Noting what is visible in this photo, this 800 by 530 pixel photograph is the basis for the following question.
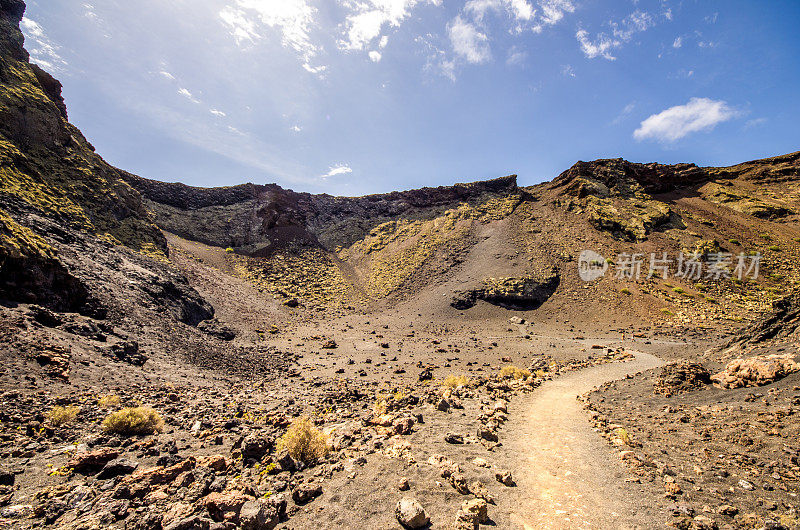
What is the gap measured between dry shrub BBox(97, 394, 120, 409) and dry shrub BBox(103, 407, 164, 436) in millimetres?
1374

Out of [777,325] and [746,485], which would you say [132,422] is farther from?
[777,325]

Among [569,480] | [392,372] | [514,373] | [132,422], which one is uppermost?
[569,480]

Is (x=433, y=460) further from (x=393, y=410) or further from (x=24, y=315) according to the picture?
(x=24, y=315)

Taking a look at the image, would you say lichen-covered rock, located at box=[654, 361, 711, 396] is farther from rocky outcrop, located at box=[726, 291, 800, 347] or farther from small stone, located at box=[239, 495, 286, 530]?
small stone, located at box=[239, 495, 286, 530]

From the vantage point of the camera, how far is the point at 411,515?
142 inches

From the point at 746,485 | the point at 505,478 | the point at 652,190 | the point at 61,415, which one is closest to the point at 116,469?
the point at 61,415

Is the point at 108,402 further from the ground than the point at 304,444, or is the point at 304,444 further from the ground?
the point at 304,444

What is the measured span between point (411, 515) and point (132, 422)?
6.37 metres

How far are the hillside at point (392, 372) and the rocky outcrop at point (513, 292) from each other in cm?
23

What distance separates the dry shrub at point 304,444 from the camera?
5.31m

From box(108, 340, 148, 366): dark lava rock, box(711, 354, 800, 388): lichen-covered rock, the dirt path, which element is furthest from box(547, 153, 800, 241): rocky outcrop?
box(108, 340, 148, 366): dark lava rock

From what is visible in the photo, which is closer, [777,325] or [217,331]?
[777,325]

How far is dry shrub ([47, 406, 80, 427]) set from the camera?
19.3 feet

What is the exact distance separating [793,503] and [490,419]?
495 centimetres
